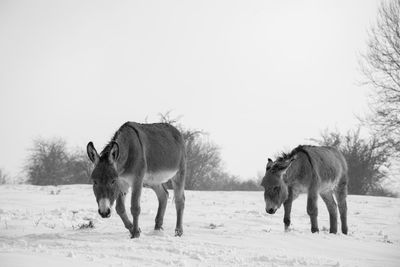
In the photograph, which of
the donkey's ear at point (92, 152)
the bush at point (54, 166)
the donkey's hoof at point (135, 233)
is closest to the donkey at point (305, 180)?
the donkey's hoof at point (135, 233)

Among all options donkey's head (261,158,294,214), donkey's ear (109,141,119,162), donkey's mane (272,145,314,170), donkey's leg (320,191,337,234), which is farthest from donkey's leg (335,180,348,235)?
donkey's ear (109,141,119,162)

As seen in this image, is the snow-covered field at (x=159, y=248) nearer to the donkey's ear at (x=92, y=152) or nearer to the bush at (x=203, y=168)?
the donkey's ear at (x=92, y=152)

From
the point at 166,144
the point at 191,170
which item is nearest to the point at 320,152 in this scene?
the point at 166,144

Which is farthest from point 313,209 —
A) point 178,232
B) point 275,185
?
point 178,232

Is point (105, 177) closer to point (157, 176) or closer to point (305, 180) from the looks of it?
point (157, 176)

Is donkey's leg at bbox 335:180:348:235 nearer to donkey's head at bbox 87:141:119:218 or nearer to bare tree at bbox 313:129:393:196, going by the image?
donkey's head at bbox 87:141:119:218

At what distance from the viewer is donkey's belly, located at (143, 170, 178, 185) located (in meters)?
7.77

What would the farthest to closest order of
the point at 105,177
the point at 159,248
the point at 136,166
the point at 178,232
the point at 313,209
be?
the point at 313,209, the point at 178,232, the point at 136,166, the point at 105,177, the point at 159,248

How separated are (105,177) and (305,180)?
198 inches

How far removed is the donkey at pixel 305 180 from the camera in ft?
29.7

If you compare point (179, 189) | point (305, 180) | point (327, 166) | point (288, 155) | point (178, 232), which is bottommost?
point (178, 232)

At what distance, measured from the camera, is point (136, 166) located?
725 centimetres

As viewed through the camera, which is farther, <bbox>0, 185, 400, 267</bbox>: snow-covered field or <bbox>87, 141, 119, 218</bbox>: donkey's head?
<bbox>87, 141, 119, 218</bbox>: donkey's head

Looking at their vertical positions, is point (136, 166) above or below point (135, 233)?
above
